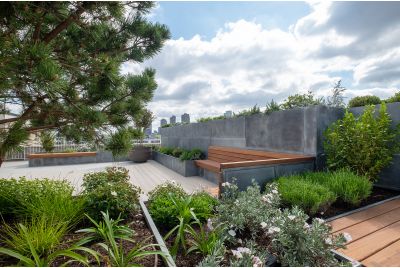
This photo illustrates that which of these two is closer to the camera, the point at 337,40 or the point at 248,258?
the point at 248,258

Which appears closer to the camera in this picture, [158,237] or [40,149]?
[158,237]

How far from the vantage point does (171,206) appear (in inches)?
101

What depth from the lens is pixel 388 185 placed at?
→ 3.66 meters

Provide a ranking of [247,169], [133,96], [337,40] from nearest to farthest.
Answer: [133,96]
[247,169]
[337,40]

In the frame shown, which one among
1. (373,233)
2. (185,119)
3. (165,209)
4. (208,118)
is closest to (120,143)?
(165,209)

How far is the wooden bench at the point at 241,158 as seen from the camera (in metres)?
3.25

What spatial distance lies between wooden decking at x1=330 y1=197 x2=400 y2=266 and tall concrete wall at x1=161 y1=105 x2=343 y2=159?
1.27 metres

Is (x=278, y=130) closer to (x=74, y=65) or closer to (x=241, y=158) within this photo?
(x=241, y=158)

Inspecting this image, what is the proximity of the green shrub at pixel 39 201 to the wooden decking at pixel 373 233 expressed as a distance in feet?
8.54

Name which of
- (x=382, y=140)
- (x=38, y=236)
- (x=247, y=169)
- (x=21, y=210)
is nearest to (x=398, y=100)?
(x=382, y=140)

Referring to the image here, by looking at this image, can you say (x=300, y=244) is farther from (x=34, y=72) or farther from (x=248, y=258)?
(x=34, y=72)

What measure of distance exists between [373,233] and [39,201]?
349 centimetres

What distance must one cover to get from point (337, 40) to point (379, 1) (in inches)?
27.0

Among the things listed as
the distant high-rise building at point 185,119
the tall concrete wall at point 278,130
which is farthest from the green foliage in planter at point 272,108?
the distant high-rise building at point 185,119
